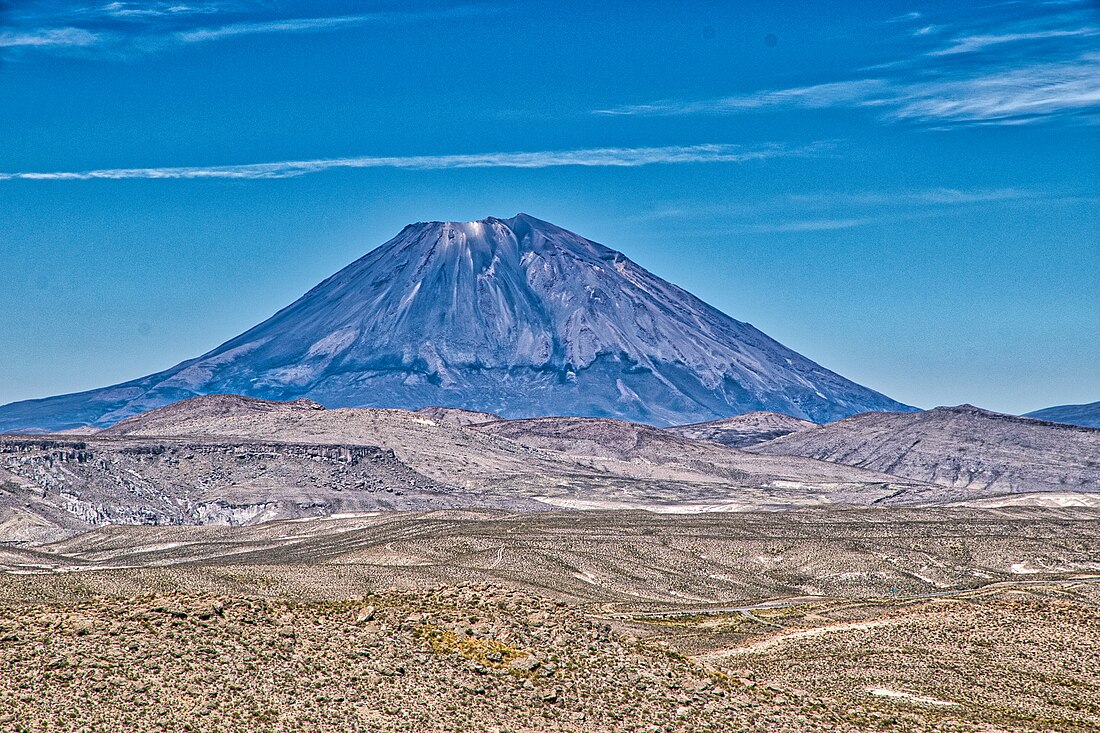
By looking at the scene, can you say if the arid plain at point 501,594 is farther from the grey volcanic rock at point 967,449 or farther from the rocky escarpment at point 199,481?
the grey volcanic rock at point 967,449

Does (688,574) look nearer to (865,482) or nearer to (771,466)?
(865,482)

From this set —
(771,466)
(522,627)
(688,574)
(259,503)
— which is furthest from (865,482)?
(522,627)

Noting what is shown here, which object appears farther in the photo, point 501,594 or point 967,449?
point 967,449

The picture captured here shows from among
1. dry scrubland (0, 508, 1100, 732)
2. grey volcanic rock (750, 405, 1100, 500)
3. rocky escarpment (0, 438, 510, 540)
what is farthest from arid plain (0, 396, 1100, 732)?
grey volcanic rock (750, 405, 1100, 500)

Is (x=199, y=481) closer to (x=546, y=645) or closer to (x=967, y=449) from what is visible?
(x=546, y=645)

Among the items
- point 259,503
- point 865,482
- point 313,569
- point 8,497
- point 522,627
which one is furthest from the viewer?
point 865,482

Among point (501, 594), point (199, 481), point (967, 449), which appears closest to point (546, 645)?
point (501, 594)

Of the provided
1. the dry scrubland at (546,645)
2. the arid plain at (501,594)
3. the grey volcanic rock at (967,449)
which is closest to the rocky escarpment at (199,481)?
the arid plain at (501,594)
